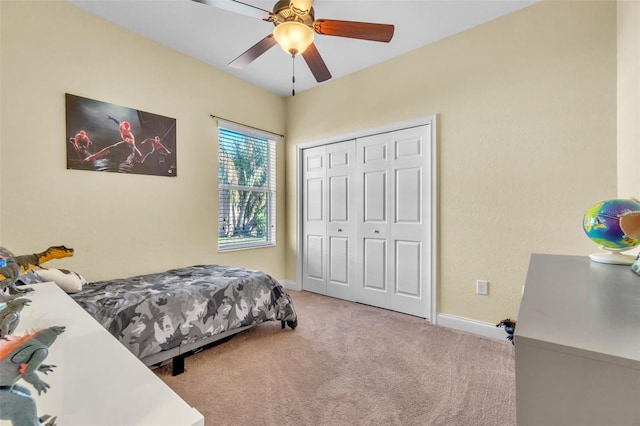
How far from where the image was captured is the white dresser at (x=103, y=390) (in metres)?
0.48

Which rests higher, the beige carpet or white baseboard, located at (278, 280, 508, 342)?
white baseboard, located at (278, 280, 508, 342)

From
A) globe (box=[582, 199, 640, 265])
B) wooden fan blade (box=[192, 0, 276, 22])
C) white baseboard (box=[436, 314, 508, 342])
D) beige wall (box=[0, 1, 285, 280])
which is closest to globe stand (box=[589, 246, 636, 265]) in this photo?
globe (box=[582, 199, 640, 265])

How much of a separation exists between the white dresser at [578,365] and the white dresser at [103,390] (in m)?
0.58

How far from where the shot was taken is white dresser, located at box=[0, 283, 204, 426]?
1.56 feet

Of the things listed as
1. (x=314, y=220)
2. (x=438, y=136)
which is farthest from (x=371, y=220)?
(x=438, y=136)

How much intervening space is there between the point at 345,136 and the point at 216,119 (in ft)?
5.03

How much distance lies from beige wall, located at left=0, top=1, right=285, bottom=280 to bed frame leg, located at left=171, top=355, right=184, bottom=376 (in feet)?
3.65

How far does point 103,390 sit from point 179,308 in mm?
1631

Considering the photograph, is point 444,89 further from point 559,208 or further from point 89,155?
point 89,155

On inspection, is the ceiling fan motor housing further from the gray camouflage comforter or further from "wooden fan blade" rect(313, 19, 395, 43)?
the gray camouflage comforter

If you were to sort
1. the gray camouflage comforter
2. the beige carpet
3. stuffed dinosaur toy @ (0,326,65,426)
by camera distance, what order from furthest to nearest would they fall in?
the gray camouflage comforter
the beige carpet
stuffed dinosaur toy @ (0,326,65,426)

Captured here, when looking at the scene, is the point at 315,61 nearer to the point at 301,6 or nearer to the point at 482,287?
the point at 301,6

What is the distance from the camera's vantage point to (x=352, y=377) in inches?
76.3

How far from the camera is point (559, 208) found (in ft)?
7.41
